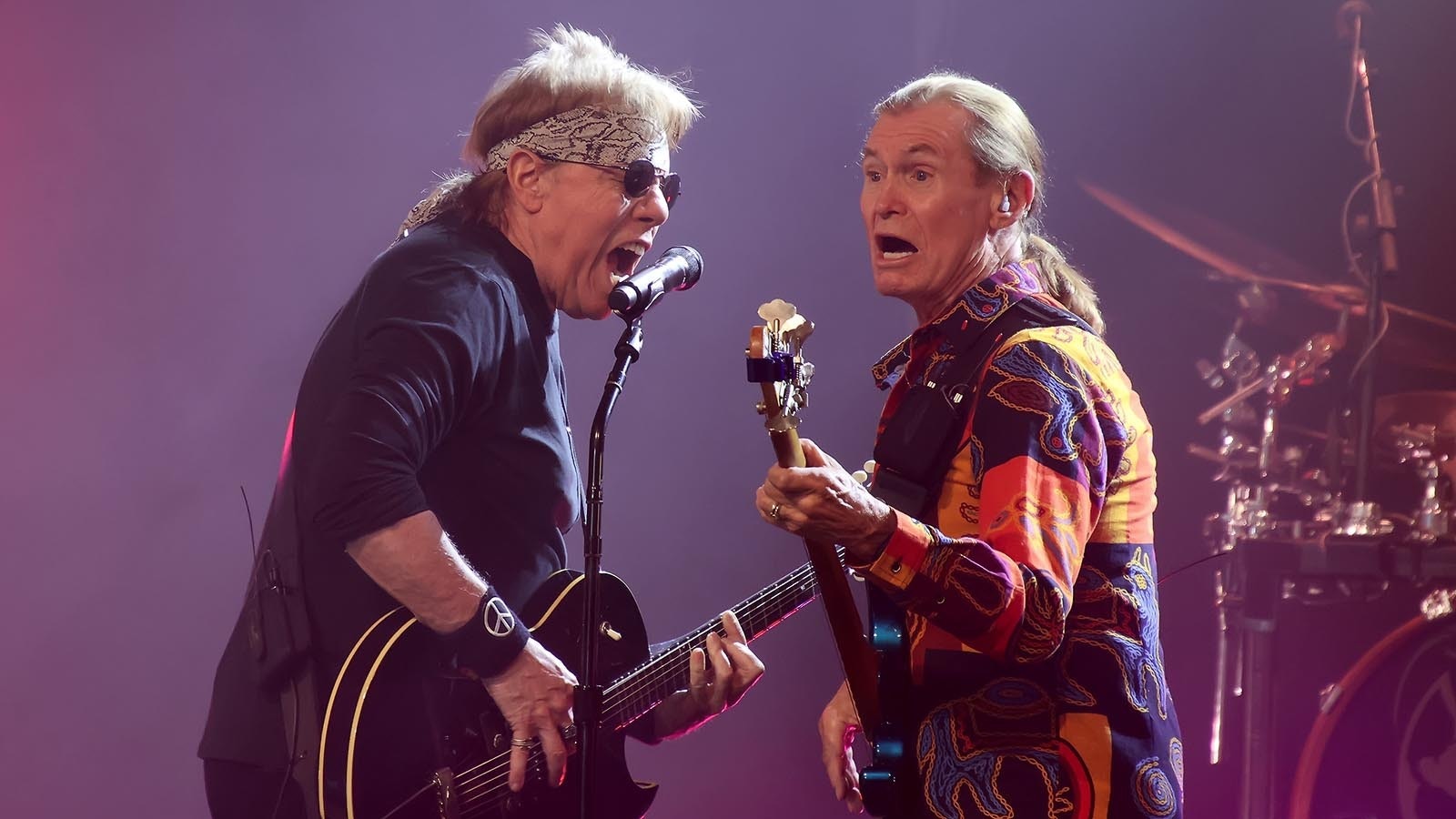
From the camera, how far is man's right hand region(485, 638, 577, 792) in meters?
2.27

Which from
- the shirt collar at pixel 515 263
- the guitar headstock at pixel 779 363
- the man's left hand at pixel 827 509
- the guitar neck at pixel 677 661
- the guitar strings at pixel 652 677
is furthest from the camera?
the shirt collar at pixel 515 263

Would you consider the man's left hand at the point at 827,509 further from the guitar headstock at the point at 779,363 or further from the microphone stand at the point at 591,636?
the microphone stand at the point at 591,636

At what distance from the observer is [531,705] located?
7.47ft

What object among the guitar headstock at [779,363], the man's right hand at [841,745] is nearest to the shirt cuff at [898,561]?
the guitar headstock at [779,363]

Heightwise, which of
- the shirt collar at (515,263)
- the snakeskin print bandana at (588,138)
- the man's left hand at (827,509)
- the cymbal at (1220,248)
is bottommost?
the man's left hand at (827,509)

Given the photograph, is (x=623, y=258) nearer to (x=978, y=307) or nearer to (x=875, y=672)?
(x=978, y=307)

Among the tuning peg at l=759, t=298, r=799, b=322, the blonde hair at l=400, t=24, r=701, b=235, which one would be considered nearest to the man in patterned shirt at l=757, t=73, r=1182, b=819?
the tuning peg at l=759, t=298, r=799, b=322

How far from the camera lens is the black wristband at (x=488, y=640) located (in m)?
2.22

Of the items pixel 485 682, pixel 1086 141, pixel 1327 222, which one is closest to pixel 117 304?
pixel 485 682

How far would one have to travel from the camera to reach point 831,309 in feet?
13.6

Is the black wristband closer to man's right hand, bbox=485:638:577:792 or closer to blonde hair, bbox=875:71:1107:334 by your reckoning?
man's right hand, bbox=485:638:577:792

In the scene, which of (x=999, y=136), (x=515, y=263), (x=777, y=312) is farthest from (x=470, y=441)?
(x=999, y=136)

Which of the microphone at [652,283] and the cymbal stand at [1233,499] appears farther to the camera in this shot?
the cymbal stand at [1233,499]

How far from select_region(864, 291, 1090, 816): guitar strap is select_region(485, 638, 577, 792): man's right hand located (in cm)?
83
